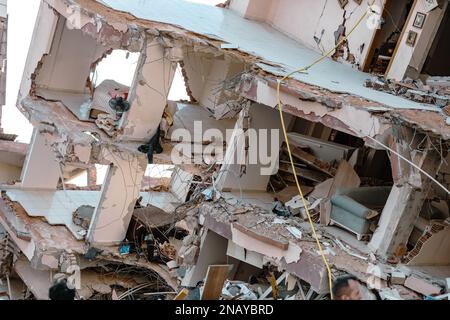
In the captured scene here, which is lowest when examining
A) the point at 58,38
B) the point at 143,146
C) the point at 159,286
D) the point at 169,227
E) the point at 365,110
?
the point at 159,286

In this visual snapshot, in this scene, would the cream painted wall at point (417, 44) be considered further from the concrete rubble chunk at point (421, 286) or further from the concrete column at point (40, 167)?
the concrete column at point (40, 167)

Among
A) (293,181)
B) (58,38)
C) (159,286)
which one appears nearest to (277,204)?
(293,181)

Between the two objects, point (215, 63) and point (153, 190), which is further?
point (153, 190)

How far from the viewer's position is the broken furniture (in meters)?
13.2

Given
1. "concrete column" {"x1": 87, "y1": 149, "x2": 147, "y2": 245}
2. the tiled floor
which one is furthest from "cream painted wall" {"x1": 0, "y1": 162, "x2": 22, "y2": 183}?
"concrete column" {"x1": 87, "y1": 149, "x2": 147, "y2": 245}

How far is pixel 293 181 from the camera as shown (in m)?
16.4

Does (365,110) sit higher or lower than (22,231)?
higher

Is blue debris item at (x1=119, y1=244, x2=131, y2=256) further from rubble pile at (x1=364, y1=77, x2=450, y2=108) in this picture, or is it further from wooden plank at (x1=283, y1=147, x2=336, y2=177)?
rubble pile at (x1=364, y1=77, x2=450, y2=108)

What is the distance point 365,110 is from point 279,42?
644 cm

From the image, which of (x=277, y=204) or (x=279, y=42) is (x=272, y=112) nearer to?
(x=277, y=204)

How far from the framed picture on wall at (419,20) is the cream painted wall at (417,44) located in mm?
66

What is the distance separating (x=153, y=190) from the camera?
21.5m
